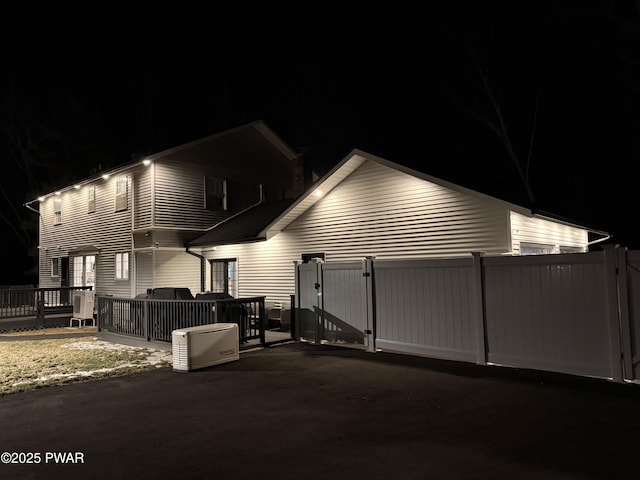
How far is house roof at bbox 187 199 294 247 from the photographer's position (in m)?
15.0

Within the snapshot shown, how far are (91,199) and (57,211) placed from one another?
13.7ft

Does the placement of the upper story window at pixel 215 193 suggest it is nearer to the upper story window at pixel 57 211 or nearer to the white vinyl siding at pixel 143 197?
the white vinyl siding at pixel 143 197

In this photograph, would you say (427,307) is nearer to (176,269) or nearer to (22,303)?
(176,269)

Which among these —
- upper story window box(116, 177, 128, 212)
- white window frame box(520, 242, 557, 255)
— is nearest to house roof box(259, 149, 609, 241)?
white window frame box(520, 242, 557, 255)

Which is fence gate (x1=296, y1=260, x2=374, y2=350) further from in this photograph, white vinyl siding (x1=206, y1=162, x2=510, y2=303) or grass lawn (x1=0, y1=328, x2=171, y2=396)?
grass lawn (x1=0, y1=328, x2=171, y2=396)

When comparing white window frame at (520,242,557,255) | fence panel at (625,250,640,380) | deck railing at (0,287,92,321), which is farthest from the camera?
deck railing at (0,287,92,321)

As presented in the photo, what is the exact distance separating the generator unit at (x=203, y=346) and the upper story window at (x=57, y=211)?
17.5m

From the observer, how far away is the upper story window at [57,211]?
74.6ft

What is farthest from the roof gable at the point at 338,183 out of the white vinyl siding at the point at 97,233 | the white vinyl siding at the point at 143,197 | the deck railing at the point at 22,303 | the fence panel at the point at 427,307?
the deck railing at the point at 22,303

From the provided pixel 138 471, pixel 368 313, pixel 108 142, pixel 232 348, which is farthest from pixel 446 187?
pixel 108 142

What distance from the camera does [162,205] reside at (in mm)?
16844

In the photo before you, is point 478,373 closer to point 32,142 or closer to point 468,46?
point 468,46

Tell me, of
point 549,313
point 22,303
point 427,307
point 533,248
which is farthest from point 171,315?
point 533,248

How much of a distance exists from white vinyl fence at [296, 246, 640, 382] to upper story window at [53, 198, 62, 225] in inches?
677
